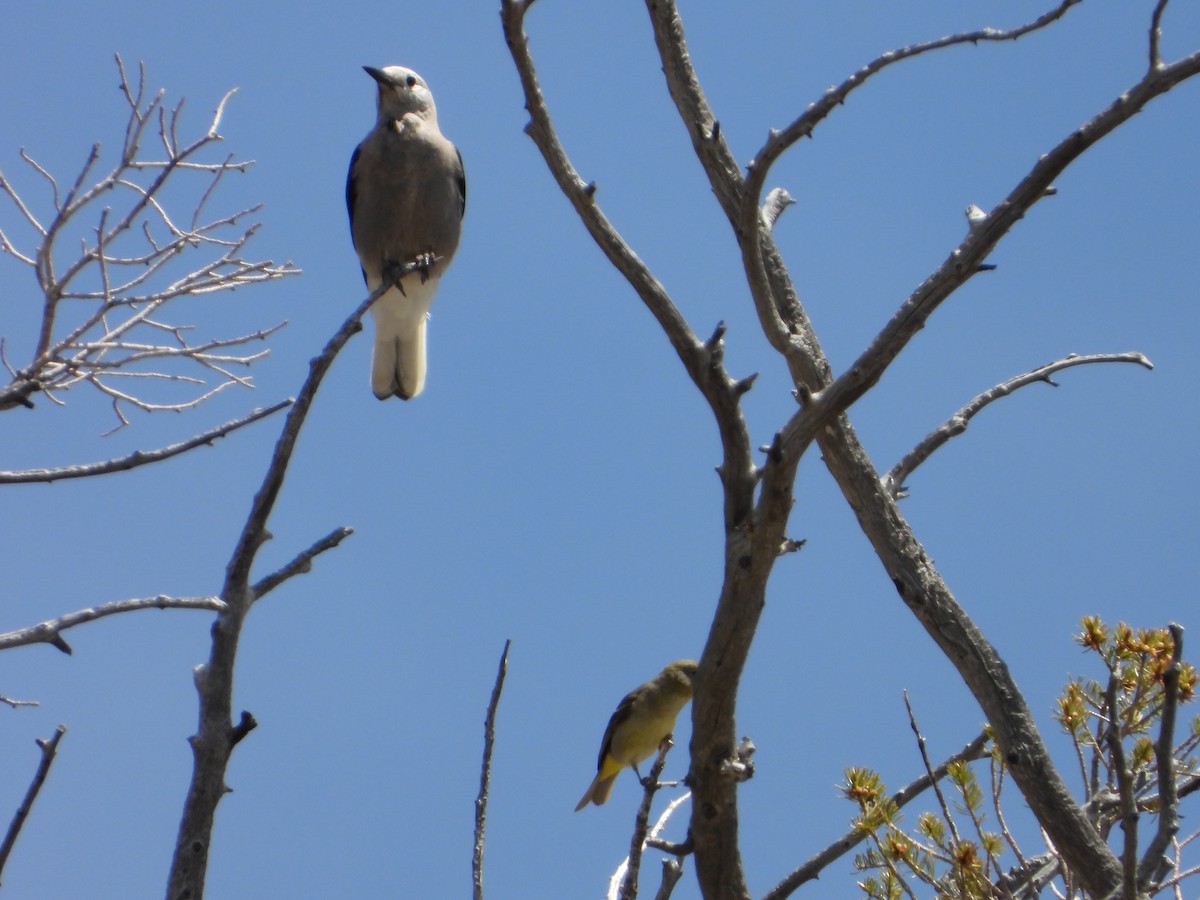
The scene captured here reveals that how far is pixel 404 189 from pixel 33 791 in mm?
5158

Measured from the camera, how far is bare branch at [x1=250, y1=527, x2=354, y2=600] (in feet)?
5.78

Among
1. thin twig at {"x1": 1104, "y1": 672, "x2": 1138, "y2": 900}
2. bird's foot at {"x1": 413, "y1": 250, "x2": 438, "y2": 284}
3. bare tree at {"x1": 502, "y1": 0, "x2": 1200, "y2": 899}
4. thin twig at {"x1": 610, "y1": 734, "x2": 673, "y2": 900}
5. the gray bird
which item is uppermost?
the gray bird

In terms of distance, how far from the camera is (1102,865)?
125 inches

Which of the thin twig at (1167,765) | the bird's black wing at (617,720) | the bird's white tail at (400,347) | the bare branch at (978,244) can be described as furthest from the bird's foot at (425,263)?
the thin twig at (1167,765)

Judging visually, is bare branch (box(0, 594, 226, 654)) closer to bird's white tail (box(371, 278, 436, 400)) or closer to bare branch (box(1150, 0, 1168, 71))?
bare branch (box(1150, 0, 1168, 71))

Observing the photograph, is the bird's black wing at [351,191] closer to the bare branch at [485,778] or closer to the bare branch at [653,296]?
the bare branch at [653,296]

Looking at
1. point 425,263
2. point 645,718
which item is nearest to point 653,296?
point 645,718

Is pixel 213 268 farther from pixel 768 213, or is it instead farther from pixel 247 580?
pixel 247 580

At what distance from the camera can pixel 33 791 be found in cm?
148

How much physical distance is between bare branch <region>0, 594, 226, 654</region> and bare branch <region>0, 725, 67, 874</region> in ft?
0.88

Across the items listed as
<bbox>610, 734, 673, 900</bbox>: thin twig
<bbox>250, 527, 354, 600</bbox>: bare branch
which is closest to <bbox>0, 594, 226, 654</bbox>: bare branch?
<bbox>250, 527, 354, 600</bbox>: bare branch

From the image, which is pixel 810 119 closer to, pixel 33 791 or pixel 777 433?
pixel 777 433

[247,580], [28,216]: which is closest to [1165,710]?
[247,580]

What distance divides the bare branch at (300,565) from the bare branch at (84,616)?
6 centimetres
